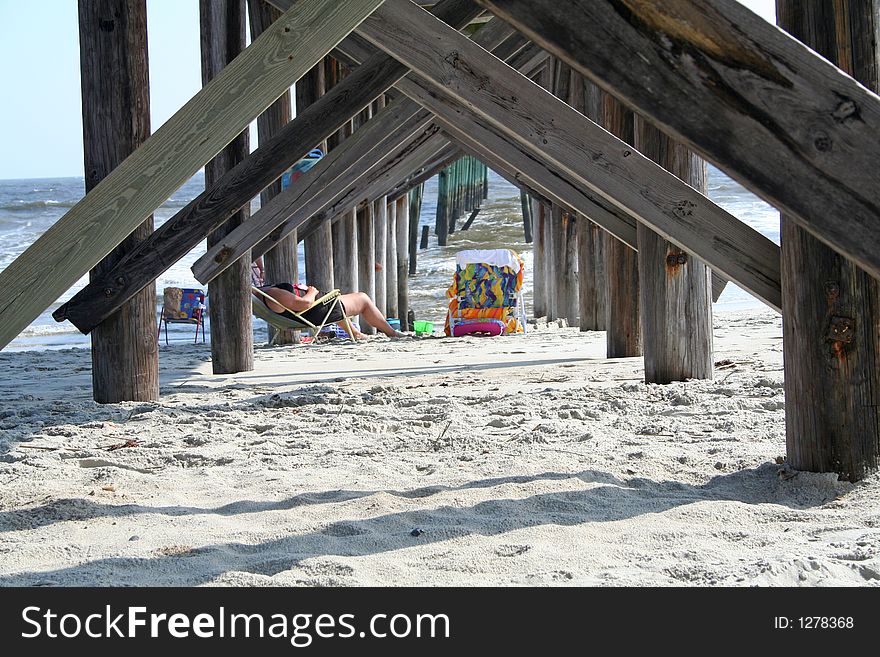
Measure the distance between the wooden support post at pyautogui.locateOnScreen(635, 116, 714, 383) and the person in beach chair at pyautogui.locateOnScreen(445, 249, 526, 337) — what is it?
589 centimetres

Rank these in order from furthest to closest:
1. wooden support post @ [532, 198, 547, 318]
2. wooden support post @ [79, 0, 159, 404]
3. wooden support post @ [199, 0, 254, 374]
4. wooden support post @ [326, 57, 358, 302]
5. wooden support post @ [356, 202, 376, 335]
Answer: wooden support post @ [532, 198, 547, 318] < wooden support post @ [356, 202, 376, 335] < wooden support post @ [326, 57, 358, 302] < wooden support post @ [199, 0, 254, 374] < wooden support post @ [79, 0, 159, 404]

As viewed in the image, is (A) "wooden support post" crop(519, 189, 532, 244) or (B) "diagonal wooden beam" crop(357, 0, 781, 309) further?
(A) "wooden support post" crop(519, 189, 532, 244)

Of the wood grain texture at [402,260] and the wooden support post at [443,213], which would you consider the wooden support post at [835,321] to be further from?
the wooden support post at [443,213]

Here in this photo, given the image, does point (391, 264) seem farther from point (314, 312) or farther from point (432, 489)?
point (432, 489)

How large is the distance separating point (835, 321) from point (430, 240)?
105 ft

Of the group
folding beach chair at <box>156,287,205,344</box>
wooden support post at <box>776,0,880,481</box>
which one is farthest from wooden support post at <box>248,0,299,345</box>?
wooden support post at <box>776,0,880,481</box>

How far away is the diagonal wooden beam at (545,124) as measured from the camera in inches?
135

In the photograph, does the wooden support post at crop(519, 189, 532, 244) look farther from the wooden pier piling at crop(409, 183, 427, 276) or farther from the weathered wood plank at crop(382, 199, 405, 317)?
the weathered wood plank at crop(382, 199, 405, 317)

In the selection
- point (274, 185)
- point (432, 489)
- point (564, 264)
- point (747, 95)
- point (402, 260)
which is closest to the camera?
point (747, 95)

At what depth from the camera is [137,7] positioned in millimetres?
4316

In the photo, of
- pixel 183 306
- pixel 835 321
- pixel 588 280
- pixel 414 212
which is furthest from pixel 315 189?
pixel 414 212

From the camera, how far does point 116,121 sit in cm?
434

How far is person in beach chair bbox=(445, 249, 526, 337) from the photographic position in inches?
414

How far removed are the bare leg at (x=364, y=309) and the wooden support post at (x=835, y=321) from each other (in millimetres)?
6638
